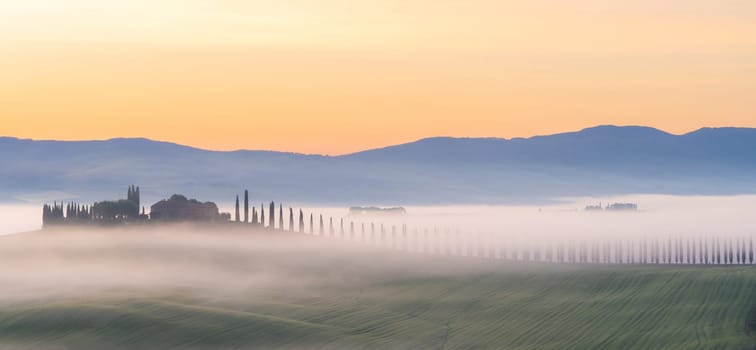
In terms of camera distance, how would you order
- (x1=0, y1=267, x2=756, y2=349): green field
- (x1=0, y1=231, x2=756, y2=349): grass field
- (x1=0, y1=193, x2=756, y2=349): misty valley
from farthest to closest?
(x1=0, y1=193, x2=756, y2=349): misty valley < (x1=0, y1=231, x2=756, y2=349): grass field < (x1=0, y1=267, x2=756, y2=349): green field

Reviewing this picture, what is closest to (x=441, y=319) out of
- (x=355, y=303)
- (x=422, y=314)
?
(x=422, y=314)

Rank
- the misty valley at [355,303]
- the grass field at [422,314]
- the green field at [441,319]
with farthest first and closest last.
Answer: the misty valley at [355,303], the grass field at [422,314], the green field at [441,319]

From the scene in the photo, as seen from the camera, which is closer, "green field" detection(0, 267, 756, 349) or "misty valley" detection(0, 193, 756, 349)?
"green field" detection(0, 267, 756, 349)

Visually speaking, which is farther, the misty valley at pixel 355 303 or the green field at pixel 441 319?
the misty valley at pixel 355 303

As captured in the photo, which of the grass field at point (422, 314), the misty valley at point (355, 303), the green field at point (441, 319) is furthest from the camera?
the misty valley at point (355, 303)

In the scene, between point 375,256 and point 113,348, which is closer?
point 113,348

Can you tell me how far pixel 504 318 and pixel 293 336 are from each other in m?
21.6

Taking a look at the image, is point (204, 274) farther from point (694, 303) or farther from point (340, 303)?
point (694, 303)

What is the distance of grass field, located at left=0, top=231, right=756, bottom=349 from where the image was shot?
11525 centimetres

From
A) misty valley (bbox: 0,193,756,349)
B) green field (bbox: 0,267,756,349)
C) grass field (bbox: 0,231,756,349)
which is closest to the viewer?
green field (bbox: 0,267,756,349)

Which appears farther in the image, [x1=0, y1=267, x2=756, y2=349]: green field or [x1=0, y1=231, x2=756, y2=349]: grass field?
[x1=0, y1=231, x2=756, y2=349]: grass field

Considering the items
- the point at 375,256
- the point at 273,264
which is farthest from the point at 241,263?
the point at 375,256

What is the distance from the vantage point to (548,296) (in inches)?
5674

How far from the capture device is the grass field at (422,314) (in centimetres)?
11525
